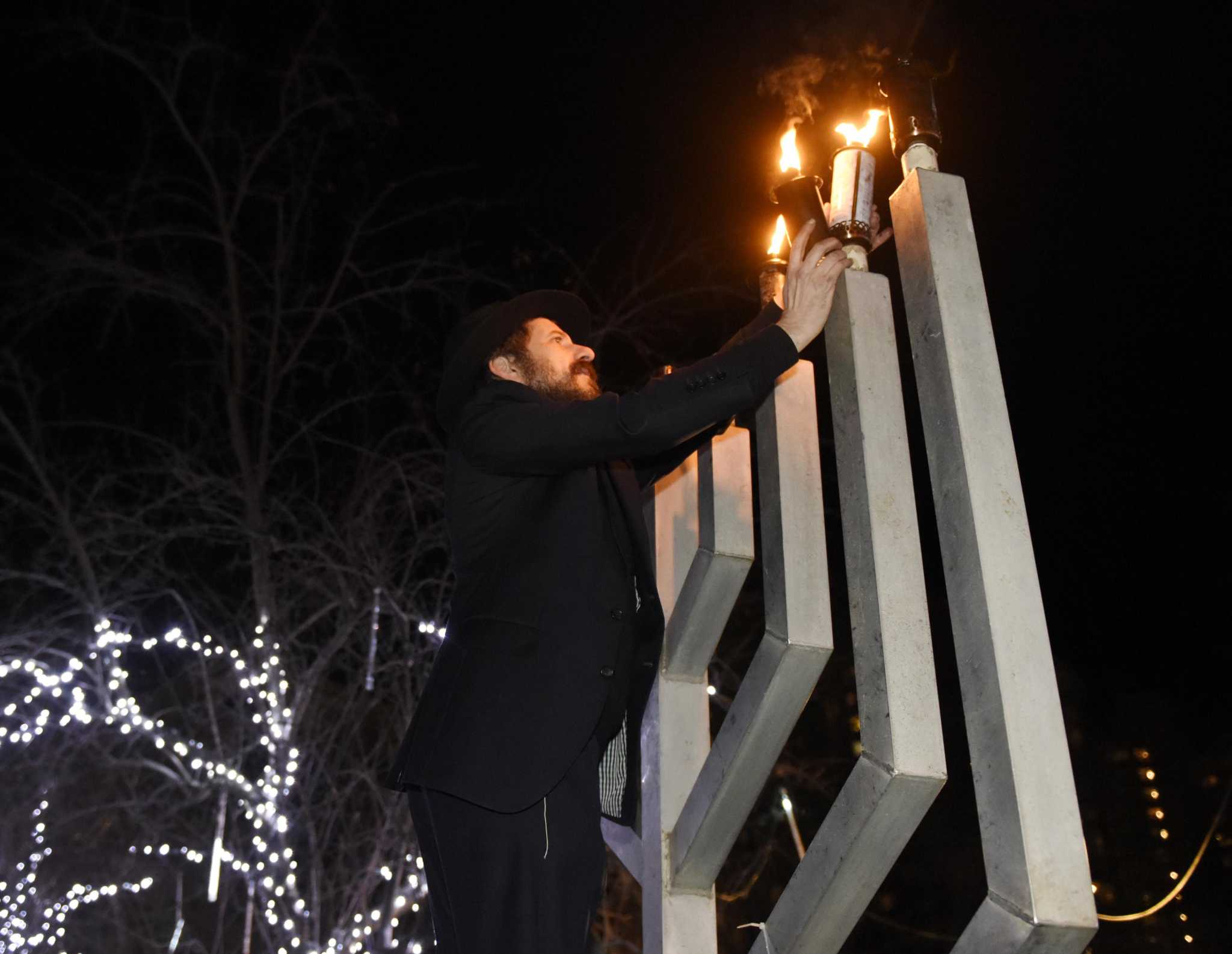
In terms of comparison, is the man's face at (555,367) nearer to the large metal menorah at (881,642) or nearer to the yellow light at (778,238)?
the large metal menorah at (881,642)

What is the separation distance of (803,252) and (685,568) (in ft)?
3.15

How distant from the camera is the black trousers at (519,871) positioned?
4.71 ft

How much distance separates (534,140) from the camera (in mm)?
5785

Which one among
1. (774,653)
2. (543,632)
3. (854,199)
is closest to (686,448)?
(774,653)

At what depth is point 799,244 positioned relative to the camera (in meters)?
1.90

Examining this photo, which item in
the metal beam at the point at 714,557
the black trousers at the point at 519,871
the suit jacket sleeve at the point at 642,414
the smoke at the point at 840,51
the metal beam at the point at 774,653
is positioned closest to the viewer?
the black trousers at the point at 519,871

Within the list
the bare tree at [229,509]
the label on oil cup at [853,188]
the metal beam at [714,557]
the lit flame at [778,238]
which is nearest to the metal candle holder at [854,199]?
the label on oil cup at [853,188]

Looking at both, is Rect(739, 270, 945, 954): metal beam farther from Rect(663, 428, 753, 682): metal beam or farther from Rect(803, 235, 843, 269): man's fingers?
Rect(663, 428, 753, 682): metal beam

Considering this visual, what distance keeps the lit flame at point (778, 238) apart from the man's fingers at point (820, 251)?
462 millimetres

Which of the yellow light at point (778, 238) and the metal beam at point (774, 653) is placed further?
the yellow light at point (778, 238)

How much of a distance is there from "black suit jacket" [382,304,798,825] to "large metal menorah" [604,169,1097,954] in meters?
0.25

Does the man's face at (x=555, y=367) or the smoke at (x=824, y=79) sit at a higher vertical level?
A: the smoke at (x=824, y=79)

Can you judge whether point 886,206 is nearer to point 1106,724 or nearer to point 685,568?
point 685,568

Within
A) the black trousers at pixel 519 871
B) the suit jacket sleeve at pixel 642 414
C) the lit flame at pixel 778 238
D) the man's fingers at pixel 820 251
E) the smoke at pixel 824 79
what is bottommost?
the black trousers at pixel 519 871
